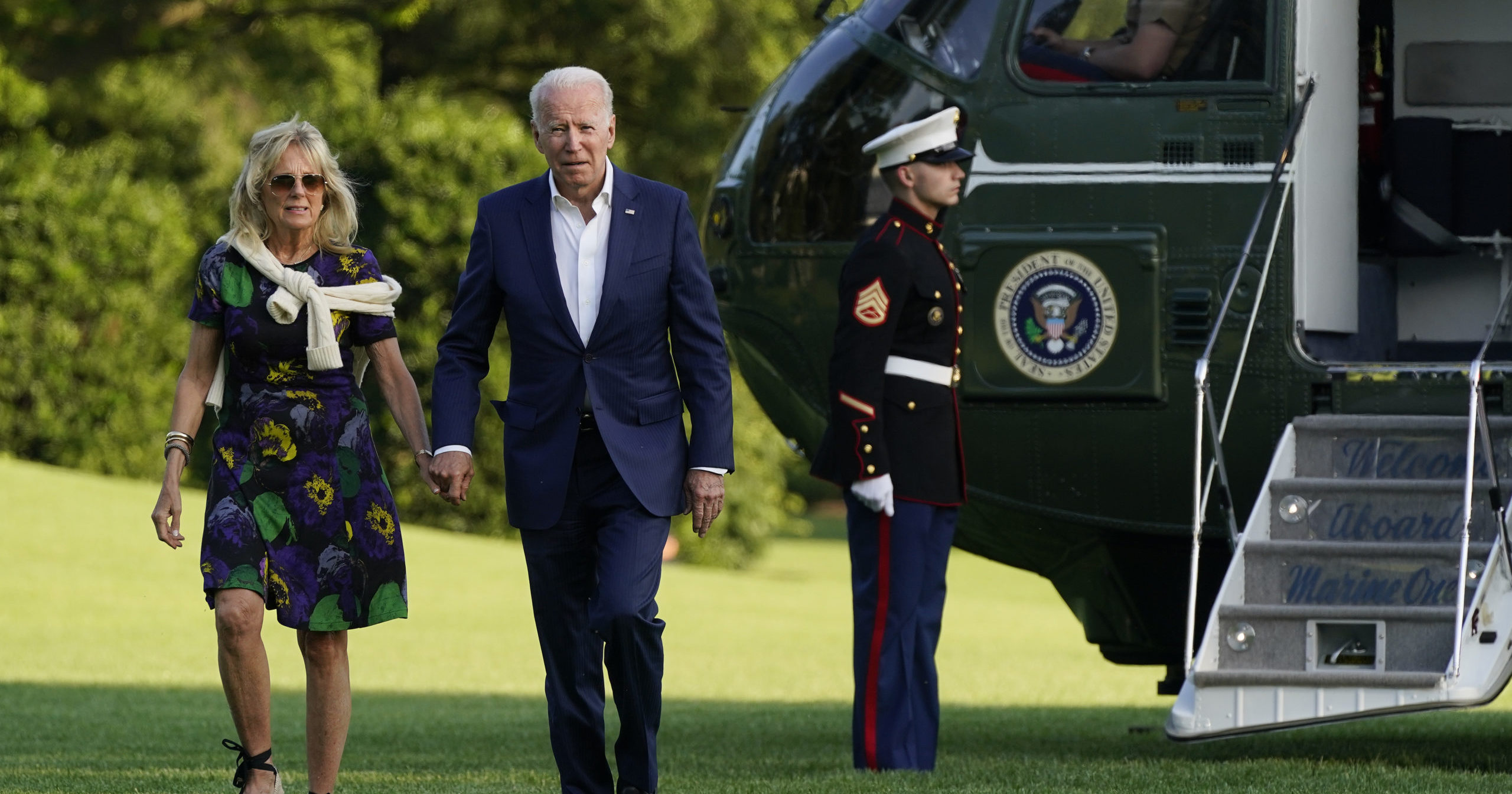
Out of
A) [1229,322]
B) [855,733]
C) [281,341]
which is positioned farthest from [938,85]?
[281,341]

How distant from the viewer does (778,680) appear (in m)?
13.6

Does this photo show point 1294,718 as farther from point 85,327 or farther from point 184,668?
point 85,327

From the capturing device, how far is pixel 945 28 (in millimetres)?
6883

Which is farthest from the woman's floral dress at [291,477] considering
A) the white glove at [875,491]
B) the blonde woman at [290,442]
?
the white glove at [875,491]

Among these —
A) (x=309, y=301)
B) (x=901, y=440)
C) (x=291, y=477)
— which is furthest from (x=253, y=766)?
(x=901, y=440)

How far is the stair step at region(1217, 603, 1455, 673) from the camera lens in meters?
5.52

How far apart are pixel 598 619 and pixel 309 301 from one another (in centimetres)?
97

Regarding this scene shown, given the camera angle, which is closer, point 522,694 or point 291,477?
point 291,477

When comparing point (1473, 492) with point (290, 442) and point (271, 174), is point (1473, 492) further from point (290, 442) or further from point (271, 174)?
point (271, 174)

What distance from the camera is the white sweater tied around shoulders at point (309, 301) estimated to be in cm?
468

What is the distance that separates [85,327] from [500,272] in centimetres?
1530

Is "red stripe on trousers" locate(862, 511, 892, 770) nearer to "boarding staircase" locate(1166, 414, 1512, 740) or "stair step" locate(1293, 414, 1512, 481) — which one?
"boarding staircase" locate(1166, 414, 1512, 740)

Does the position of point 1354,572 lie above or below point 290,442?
below

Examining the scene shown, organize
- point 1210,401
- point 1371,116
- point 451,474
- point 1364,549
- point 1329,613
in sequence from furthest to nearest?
point 1371,116 → point 1210,401 → point 1364,549 → point 1329,613 → point 451,474
